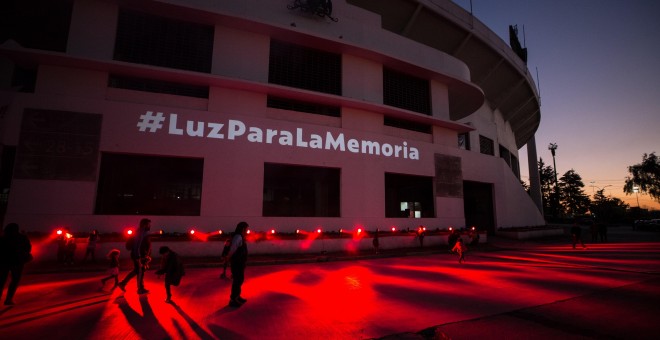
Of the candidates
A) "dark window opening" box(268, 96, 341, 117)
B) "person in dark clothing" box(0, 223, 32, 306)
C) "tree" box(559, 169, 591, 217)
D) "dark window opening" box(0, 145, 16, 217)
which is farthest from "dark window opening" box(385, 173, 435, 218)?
"tree" box(559, 169, 591, 217)

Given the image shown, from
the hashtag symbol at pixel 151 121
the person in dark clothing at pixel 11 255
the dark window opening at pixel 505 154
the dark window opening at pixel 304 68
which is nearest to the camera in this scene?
the person in dark clothing at pixel 11 255

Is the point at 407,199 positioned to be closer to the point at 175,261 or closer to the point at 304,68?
the point at 304,68

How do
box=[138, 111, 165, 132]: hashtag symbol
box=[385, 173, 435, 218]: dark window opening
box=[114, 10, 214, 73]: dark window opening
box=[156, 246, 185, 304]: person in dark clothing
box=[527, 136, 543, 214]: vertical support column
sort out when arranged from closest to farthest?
box=[156, 246, 185, 304]: person in dark clothing < box=[138, 111, 165, 132]: hashtag symbol < box=[114, 10, 214, 73]: dark window opening < box=[385, 173, 435, 218]: dark window opening < box=[527, 136, 543, 214]: vertical support column

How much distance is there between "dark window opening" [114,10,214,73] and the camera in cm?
1577

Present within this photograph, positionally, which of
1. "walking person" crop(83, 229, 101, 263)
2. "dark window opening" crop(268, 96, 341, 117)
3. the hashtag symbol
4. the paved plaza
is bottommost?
the paved plaza

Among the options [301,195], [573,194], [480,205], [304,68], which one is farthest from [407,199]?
[573,194]

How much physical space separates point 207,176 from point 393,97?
532 inches

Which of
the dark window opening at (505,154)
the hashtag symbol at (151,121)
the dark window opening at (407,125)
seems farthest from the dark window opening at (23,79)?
the dark window opening at (505,154)

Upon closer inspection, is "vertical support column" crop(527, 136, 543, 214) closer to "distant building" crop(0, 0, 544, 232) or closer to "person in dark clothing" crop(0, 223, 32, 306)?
"distant building" crop(0, 0, 544, 232)

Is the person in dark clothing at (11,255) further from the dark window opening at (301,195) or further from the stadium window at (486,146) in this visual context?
the stadium window at (486,146)

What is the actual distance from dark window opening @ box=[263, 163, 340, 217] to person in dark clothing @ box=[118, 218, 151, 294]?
16509 millimetres

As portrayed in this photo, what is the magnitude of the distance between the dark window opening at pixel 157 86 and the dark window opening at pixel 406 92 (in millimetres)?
11933

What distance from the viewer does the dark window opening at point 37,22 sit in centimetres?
1698

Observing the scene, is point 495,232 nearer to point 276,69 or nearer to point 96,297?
point 276,69
